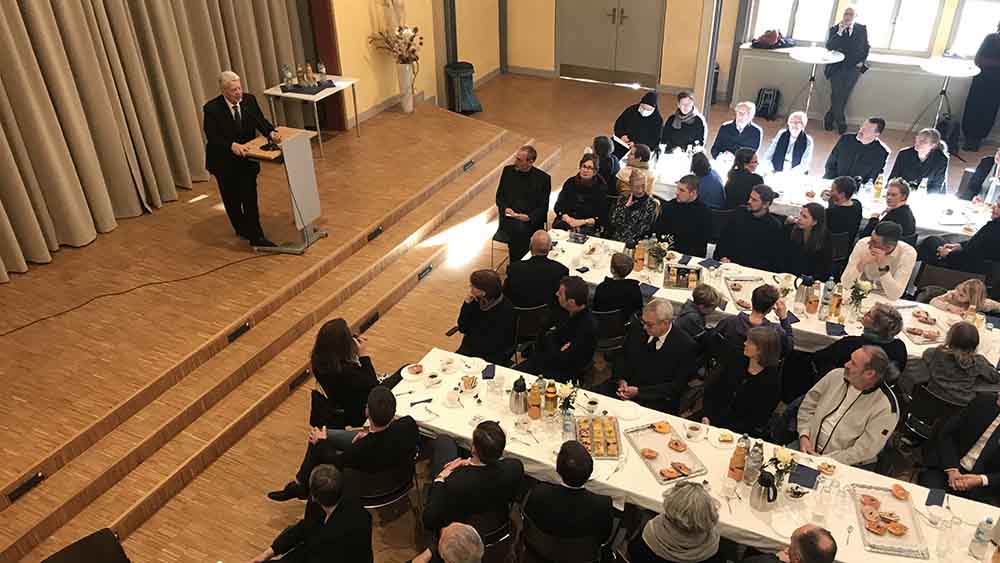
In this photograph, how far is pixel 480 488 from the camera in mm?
4215

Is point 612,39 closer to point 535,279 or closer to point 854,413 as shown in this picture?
point 535,279

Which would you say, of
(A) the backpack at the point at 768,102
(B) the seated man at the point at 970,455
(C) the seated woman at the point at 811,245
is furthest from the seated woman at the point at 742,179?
(A) the backpack at the point at 768,102

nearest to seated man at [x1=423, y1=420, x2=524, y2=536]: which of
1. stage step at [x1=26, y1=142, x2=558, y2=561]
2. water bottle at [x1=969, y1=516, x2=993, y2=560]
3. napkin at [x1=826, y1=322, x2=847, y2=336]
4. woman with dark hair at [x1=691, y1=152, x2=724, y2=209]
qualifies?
stage step at [x1=26, y1=142, x2=558, y2=561]

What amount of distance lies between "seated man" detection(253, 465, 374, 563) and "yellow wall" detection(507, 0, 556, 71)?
11.7 m

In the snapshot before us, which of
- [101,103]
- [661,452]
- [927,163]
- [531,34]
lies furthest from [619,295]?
[531,34]

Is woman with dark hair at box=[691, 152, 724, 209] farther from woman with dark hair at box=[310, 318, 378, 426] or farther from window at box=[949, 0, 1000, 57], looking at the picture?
window at box=[949, 0, 1000, 57]

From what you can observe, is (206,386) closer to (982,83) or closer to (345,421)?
(345,421)

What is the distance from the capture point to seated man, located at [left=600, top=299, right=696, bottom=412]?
5.43 metres

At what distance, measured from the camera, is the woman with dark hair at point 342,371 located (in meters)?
5.01

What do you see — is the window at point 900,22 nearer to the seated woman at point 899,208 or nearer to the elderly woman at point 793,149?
the elderly woman at point 793,149

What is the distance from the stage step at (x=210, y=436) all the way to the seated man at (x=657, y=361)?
2.74 m

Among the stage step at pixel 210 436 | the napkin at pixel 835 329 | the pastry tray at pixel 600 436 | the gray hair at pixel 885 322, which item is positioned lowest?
the stage step at pixel 210 436

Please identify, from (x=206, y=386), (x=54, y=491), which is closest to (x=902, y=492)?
(x=206, y=386)

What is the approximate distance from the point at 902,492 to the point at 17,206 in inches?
303
